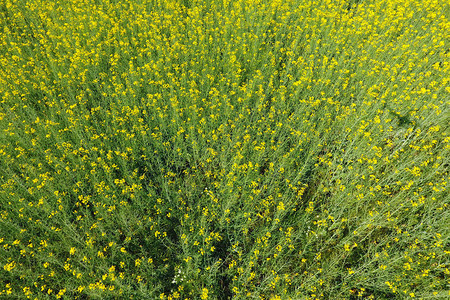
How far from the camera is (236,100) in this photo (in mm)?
4199

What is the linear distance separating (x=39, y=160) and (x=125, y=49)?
2785 millimetres

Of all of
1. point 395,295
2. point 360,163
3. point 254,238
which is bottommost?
point 395,295

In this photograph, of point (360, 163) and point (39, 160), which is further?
point (360, 163)

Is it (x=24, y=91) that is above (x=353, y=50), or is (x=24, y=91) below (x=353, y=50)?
below

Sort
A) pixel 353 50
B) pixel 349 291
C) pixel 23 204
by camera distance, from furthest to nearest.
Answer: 1. pixel 353 50
2. pixel 23 204
3. pixel 349 291

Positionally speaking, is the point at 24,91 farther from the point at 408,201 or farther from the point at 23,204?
the point at 408,201

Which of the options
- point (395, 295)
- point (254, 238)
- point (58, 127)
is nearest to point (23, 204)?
point (58, 127)

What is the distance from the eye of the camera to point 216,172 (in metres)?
3.29

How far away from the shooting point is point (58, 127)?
3664 millimetres

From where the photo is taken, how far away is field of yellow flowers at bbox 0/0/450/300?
101 inches

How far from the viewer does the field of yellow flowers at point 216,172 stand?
8.44 ft

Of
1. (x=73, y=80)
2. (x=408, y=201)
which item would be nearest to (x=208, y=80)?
(x=73, y=80)

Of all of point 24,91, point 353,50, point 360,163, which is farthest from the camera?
point 353,50

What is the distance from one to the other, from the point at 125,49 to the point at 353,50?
5.00 metres
